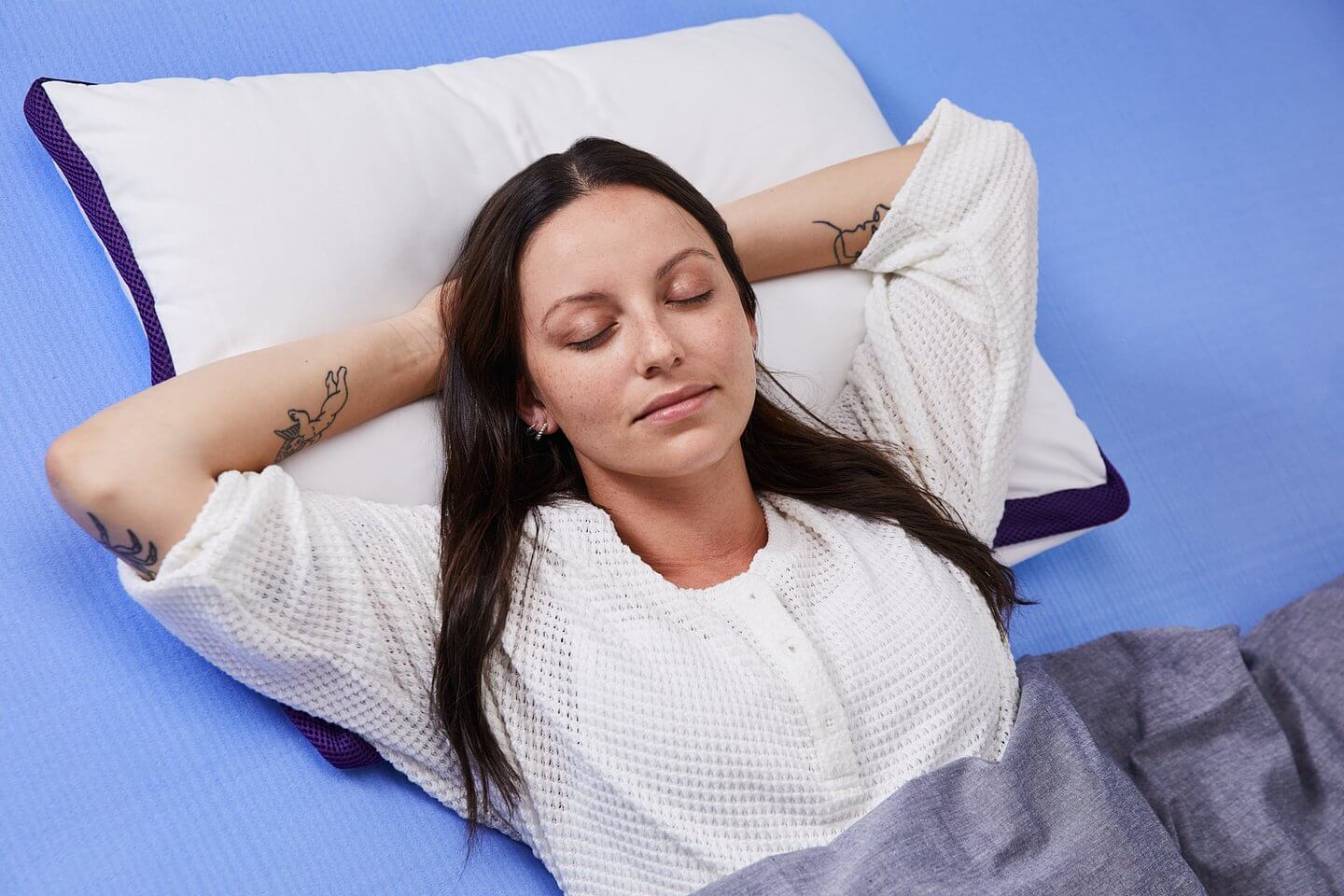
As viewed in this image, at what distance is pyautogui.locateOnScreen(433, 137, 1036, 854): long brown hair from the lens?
4.14 feet

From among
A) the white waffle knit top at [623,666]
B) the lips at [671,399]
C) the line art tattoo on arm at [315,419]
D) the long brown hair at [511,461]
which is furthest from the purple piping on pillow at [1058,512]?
the line art tattoo on arm at [315,419]

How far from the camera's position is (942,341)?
1.58 m

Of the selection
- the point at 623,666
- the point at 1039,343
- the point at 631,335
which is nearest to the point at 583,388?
the point at 631,335

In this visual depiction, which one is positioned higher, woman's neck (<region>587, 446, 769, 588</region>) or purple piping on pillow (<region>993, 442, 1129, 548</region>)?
woman's neck (<region>587, 446, 769, 588</region>)

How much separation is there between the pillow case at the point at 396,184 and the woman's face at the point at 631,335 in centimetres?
23

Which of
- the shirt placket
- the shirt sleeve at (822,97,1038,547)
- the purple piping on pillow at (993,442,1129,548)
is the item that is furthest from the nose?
the purple piping on pillow at (993,442,1129,548)

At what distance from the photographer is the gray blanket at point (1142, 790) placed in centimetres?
120

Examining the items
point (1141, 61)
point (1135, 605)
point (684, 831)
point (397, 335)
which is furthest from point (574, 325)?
point (1141, 61)

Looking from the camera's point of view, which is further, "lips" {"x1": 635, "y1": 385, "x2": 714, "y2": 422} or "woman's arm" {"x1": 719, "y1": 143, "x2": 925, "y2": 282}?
"woman's arm" {"x1": 719, "y1": 143, "x2": 925, "y2": 282}

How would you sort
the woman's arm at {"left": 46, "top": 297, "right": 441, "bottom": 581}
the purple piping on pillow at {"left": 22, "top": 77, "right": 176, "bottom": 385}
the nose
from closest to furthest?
the woman's arm at {"left": 46, "top": 297, "right": 441, "bottom": 581} → the nose → the purple piping on pillow at {"left": 22, "top": 77, "right": 176, "bottom": 385}

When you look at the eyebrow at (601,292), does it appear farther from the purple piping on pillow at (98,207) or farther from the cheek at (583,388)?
the purple piping on pillow at (98,207)

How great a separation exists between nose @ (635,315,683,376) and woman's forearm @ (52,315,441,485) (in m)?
0.32

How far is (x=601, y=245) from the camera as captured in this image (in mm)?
1289

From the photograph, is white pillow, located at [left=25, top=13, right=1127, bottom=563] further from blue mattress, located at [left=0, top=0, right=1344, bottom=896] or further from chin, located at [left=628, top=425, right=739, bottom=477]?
chin, located at [left=628, top=425, right=739, bottom=477]
